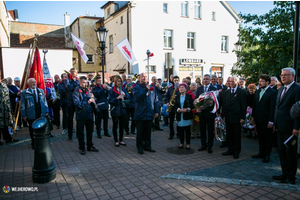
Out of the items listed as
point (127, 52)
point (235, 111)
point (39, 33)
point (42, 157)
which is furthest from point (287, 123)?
point (39, 33)

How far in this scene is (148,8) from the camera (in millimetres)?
22047

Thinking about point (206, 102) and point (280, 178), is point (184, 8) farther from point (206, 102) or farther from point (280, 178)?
point (280, 178)

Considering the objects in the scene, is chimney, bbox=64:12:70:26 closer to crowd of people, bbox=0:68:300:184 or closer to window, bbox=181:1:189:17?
window, bbox=181:1:189:17

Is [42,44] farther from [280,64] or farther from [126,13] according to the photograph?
[280,64]

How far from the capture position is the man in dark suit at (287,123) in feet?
13.5

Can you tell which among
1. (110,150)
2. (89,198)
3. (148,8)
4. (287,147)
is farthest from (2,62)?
(287,147)

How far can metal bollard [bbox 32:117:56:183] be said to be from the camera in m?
4.24

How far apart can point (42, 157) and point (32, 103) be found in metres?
2.55

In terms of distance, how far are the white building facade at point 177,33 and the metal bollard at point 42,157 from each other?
58.6 ft

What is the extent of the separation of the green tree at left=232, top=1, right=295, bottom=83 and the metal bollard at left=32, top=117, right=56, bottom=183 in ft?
25.7

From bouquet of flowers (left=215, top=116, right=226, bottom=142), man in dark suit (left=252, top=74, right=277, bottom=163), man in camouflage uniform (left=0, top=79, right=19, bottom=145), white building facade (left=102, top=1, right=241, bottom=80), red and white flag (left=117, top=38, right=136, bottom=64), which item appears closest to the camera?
man in dark suit (left=252, top=74, right=277, bottom=163)

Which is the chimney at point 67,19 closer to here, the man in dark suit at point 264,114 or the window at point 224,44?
the window at point 224,44

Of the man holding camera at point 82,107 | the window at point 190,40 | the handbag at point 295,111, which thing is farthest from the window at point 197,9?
the handbag at point 295,111

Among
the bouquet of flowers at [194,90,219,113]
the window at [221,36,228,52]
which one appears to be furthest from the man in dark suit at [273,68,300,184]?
the window at [221,36,228,52]
